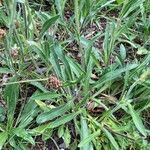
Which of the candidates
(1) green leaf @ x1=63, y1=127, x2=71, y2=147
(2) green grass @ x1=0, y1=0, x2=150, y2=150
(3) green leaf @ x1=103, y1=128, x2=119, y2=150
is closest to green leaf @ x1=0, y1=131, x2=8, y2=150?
(2) green grass @ x1=0, y1=0, x2=150, y2=150

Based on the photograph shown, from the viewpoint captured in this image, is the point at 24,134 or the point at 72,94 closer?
the point at 24,134

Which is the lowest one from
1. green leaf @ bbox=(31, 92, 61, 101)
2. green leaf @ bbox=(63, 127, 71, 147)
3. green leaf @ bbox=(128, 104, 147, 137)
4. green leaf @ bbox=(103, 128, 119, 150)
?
green leaf @ bbox=(63, 127, 71, 147)

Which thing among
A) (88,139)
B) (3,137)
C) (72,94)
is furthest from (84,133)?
(3,137)

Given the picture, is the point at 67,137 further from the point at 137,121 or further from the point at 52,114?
the point at 137,121

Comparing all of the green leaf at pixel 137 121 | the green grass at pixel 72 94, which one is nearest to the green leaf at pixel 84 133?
the green grass at pixel 72 94

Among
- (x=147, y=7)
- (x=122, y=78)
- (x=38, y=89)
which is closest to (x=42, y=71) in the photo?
(x=38, y=89)

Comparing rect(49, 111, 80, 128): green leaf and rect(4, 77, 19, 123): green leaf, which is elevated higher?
rect(4, 77, 19, 123): green leaf

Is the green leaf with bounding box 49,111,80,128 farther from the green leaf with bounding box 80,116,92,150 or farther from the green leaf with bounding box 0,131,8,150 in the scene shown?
the green leaf with bounding box 0,131,8,150

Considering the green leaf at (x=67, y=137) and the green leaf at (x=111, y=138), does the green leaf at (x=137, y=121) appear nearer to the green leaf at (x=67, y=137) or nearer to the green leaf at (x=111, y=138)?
the green leaf at (x=111, y=138)
